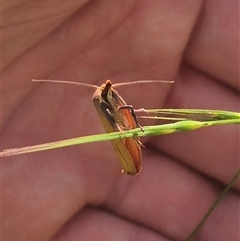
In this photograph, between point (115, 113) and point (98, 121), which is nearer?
point (115, 113)

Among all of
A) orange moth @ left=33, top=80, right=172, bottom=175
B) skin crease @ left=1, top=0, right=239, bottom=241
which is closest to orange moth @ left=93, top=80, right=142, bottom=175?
orange moth @ left=33, top=80, right=172, bottom=175

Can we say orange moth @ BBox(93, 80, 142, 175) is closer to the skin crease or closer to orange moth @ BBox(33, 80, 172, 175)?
orange moth @ BBox(33, 80, 172, 175)

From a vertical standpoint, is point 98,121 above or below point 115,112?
below

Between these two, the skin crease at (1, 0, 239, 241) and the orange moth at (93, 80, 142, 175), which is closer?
the orange moth at (93, 80, 142, 175)

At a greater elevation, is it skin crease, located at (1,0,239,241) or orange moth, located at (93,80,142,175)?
orange moth, located at (93,80,142,175)

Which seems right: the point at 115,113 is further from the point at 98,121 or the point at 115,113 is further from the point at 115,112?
the point at 98,121

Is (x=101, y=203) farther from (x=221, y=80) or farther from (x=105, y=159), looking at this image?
(x=221, y=80)

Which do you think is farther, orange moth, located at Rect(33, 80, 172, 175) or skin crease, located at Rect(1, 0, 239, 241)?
skin crease, located at Rect(1, 0, 239, 241)

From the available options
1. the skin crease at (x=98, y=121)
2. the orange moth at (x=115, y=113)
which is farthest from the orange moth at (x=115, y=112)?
the skin crease at (x=98, y=121)

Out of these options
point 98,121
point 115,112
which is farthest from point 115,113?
point 98,121
